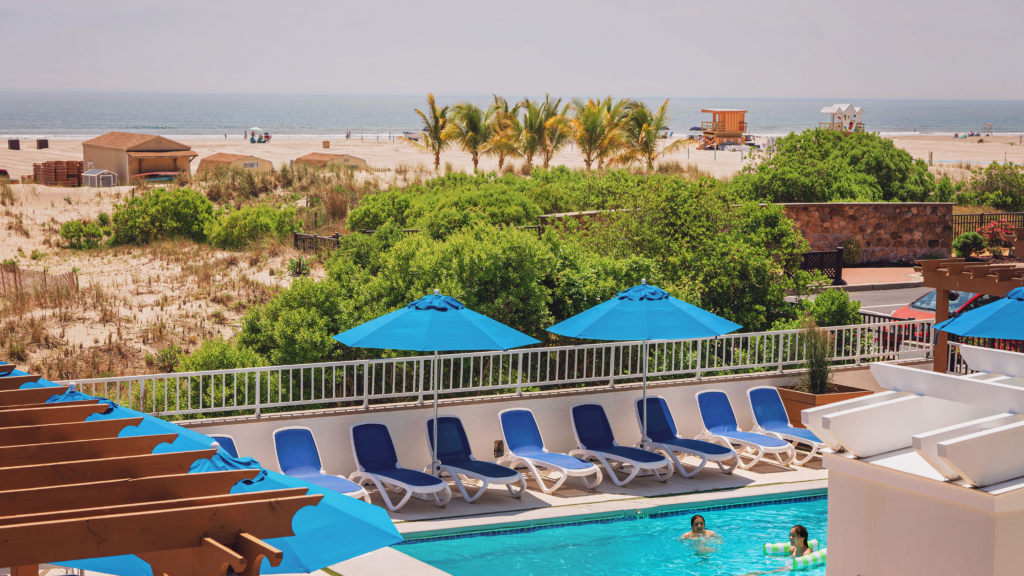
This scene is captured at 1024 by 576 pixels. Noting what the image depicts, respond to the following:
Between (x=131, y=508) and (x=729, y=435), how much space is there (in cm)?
986

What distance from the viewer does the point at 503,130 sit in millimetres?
42625

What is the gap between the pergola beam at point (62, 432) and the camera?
4.52 meters

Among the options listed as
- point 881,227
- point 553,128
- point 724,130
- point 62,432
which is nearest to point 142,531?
point 62,432

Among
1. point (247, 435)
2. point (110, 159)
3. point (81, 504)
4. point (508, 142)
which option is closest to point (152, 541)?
point (81, 504)

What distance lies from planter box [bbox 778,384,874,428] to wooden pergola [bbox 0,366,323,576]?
10149mm

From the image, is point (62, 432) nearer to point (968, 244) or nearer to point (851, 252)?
point (851, 252)

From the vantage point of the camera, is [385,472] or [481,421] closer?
[385,472]

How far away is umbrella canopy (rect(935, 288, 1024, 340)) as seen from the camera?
37.0ft

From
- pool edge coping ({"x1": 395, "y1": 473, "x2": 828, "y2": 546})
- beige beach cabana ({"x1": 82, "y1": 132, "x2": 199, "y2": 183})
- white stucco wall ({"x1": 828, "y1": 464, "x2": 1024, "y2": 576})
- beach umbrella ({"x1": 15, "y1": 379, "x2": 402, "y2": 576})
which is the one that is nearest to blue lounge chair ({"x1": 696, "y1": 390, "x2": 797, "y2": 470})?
pool edge coping ({"x1": 395, "y1": 473, "x2": 828, "y2": 546})

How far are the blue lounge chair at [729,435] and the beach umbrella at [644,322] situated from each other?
3.53 feet

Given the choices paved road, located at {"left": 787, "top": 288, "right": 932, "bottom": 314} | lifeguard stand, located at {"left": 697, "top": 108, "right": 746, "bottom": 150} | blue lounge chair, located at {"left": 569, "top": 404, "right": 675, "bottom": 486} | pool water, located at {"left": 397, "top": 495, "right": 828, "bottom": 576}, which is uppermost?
lifeguard stand, located at {"left": 697, "top": 108, "right": 746, "bottom": 150}

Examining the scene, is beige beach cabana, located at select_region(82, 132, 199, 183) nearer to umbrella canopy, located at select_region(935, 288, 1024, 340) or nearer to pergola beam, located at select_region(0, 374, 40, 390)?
umbrella canopy, located at select_region(935, 288, 1024, 340)

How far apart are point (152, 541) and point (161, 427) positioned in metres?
2.54

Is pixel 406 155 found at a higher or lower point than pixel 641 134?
higher
